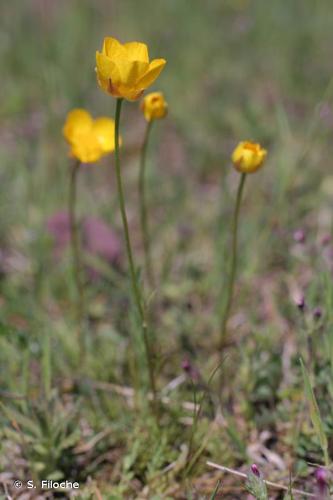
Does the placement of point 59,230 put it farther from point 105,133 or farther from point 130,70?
point 130,70

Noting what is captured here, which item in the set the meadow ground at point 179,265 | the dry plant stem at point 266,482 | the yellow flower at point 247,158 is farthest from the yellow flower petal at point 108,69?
the dry plant stem at point 266,482

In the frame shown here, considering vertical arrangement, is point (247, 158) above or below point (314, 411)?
above

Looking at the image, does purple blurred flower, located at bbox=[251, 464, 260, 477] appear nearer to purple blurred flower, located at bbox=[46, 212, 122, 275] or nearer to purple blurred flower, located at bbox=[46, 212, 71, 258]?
purple blurred flower, located at bbox=[46, 212, 122, 275]

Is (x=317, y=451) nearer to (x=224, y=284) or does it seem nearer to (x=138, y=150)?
(x=224, y=284)

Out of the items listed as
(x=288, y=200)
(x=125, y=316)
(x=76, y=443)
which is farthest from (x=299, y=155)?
(x=76, y=443)

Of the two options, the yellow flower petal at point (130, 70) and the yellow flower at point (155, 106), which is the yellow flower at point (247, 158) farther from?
the yellow flower petal at point (130, 70)

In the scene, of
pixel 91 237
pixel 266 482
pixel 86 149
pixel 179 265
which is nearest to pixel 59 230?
pixel 91 237

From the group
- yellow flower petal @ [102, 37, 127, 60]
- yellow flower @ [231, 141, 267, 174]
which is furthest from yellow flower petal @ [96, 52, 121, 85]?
yellow flower @ [231, 141, 267, 174]
